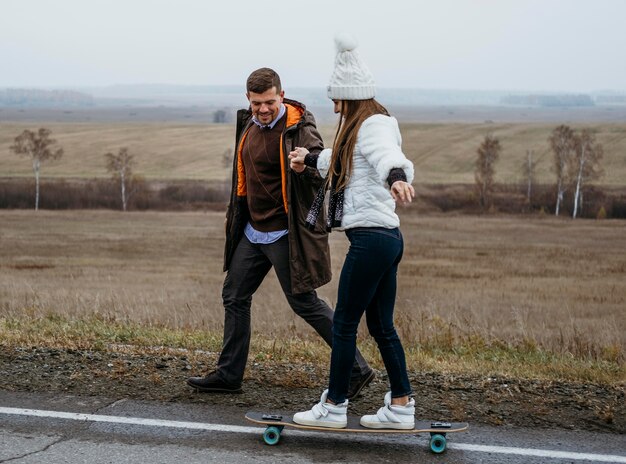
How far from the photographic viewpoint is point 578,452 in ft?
14.3

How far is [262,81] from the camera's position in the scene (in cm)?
511

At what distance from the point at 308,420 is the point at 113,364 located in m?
1.91

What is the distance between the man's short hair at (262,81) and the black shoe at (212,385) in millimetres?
1683

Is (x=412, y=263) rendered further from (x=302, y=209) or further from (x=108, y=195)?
(x=302, y=209)

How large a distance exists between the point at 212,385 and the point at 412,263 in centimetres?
4296

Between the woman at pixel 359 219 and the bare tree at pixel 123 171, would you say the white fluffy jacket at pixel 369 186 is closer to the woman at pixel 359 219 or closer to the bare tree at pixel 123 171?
the woman at pixel 359 219

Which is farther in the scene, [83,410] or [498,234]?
[498,234]

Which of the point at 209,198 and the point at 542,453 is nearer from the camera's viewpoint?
the point at 542,453

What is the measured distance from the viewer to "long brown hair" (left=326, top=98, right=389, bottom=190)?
4.36 metres

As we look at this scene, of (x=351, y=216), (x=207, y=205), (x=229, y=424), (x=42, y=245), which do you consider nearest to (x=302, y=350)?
(x=229, y=424)

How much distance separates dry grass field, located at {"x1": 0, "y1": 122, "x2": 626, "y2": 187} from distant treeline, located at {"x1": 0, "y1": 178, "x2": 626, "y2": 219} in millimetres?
2849

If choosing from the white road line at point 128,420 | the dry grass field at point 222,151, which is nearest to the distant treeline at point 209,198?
the dry grass field at point 222,151

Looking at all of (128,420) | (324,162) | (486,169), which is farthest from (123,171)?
(324,162)

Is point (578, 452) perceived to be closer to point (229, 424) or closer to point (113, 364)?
point (229, 424)
